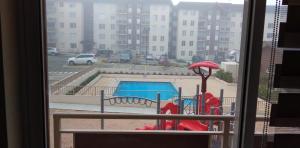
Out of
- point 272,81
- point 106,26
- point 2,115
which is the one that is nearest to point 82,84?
point 106,26

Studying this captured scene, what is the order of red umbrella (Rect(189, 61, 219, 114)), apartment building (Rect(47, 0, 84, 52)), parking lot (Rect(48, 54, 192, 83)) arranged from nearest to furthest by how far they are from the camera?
1. apartment building (Rect(47, 0, 84, 52))
2. parking lot (Rect(48, 54, 192, 83))
3. red umbrella (Rect(189, 61, 219, 114))

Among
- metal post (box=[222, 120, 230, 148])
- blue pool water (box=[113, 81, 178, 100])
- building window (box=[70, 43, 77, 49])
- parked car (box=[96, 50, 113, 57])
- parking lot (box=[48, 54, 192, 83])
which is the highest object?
building window (box=[70, 43, 77, 49])

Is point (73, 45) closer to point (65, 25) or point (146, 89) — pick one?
point (65, 25)

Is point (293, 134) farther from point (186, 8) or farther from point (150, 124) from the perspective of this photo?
point (150, 124)

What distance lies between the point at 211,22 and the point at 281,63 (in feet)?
1.65

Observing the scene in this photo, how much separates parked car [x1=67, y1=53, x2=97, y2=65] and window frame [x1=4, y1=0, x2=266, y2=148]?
0.34 meters

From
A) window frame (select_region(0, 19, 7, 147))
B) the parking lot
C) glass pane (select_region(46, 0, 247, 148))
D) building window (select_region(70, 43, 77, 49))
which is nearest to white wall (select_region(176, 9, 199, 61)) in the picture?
glass pane (select_region(46, 0, 247, 148))

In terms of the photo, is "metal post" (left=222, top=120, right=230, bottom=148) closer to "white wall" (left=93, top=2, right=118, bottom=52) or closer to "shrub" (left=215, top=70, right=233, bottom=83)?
"shrub" (left=215, top=70, right=233, bottom=83)

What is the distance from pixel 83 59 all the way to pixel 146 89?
0.63 metres

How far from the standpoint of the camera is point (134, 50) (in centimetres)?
138

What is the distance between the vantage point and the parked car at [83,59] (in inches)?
50.9

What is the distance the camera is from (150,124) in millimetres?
2115

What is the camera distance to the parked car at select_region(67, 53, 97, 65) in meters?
1.29

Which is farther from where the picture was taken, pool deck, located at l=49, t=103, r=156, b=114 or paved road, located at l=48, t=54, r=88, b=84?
pool deck, located at l=49, t=103, r=156, b=114
